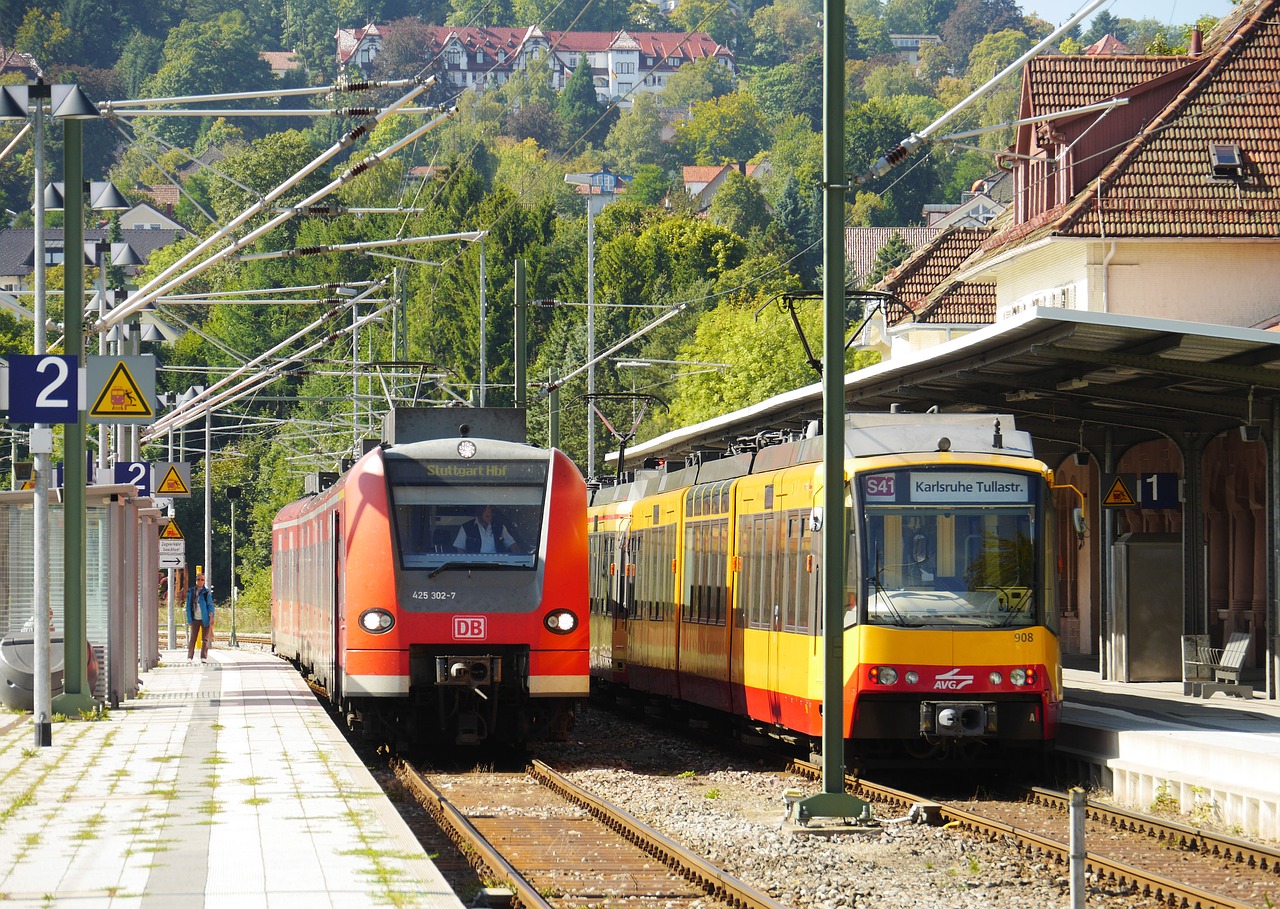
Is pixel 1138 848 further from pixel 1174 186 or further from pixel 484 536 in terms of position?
pixel 1174 186

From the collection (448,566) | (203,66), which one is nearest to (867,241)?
(203,66)

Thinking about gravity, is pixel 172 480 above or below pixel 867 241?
below

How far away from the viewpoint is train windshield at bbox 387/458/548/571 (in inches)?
763

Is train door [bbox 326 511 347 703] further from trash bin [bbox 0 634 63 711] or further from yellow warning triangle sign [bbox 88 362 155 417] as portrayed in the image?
trash bin [bbox 0 634 63 711]

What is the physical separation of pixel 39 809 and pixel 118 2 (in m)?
180

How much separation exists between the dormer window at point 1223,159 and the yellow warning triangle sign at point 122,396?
75.8ft

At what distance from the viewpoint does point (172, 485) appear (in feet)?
112

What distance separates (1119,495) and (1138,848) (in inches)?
505

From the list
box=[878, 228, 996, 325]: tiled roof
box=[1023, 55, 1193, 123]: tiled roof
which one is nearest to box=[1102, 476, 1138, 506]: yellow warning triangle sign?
box=[1023, 55, 1193, 123]: tiled roof

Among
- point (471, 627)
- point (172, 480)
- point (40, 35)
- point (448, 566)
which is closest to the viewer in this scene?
point (471, 627)

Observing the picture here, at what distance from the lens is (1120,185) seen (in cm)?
3797

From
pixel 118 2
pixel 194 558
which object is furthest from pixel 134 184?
pixel 194 558

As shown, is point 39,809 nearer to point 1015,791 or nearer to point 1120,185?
point 1015,791

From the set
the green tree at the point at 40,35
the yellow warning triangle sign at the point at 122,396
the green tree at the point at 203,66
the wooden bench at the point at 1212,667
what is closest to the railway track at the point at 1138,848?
the wooden bench at the point at 1212,667
